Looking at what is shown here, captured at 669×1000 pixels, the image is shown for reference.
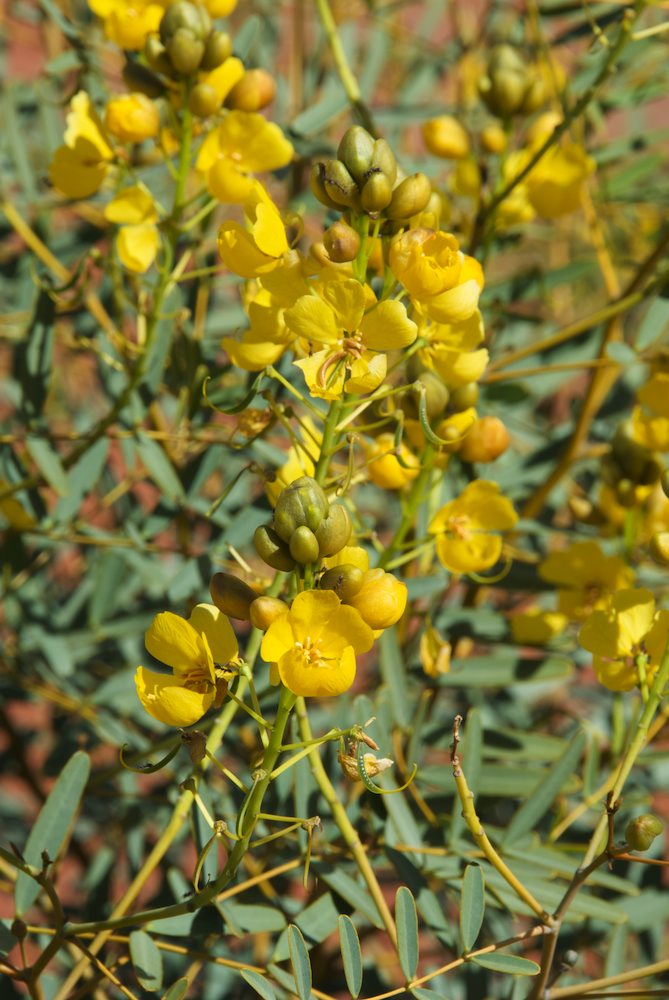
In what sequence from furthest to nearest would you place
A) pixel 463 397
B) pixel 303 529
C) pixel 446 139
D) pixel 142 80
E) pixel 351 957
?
pixel 446 139, pixel 142 80, pixel 463 397, pixel 351 957, pixel 303 529

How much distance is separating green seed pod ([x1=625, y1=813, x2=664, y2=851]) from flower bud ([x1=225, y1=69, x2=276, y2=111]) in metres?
0.66

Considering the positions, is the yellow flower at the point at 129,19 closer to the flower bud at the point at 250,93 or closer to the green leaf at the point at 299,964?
the flower bud at the point at 250,93

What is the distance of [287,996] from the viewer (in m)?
0.81

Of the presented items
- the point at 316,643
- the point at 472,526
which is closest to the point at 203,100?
the point at 472,526

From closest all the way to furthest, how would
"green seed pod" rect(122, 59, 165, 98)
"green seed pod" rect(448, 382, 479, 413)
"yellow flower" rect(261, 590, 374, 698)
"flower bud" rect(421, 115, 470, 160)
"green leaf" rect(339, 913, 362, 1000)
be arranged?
1. "yellow flower" rect(261, 590, 374, 698)
2. "green leaf" rect(339, 913, 362, 1000)
3. "green seed pod" rect(448, 382, 479, 413)
4. "green seed pod" rect(122, 59, 165, 98)
5. "flower bud" rect(421, 115, 470, 160)

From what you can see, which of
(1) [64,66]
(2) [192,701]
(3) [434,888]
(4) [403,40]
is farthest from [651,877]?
(4) [403,40]

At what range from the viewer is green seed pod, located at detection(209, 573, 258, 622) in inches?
24.7

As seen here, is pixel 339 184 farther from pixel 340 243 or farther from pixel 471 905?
pixel 471 905

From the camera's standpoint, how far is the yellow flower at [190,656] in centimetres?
61

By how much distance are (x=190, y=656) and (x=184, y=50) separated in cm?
51

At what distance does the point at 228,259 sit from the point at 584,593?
18.7 inches

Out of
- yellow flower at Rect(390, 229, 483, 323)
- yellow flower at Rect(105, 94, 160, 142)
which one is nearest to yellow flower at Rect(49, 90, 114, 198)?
yellow flower at Rect(105, 94, 160, 142)

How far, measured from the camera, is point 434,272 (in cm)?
64

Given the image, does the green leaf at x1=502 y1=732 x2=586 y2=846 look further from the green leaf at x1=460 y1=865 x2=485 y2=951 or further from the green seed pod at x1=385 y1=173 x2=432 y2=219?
the green seed pod at x1=385 y1=173 x2=432 y2=219
